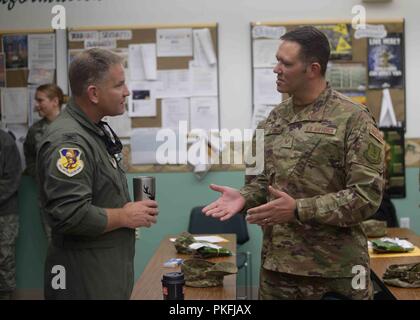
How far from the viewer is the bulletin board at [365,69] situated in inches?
140

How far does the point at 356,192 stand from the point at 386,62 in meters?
2.29

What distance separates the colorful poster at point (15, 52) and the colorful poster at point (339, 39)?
6.00 feet

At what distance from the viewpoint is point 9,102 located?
369 centimetres

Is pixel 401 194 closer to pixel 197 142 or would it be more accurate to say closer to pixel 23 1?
pixel 197 142

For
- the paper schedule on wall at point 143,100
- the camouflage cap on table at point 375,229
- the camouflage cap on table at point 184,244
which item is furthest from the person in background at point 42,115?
the camouflage cap on table at point 375,229

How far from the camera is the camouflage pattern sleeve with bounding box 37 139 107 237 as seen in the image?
146 centimetres

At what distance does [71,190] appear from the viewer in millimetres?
1465

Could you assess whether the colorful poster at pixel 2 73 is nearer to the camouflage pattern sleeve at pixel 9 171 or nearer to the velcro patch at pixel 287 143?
the camouflage pattern sleeve at pixel 9 171

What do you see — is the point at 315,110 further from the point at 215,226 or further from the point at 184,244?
the point at 215,226

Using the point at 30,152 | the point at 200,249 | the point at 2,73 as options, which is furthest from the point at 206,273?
the point at 2,73

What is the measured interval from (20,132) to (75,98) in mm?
2278

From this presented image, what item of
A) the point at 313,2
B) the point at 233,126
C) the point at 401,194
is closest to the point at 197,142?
the point at 233,126

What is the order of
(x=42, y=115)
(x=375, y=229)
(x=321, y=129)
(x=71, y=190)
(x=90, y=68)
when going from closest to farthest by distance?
(x=71, y=190), (x=90, y=68), (x=321, y=129), (x=375, y=229), (x=42, y=115)
